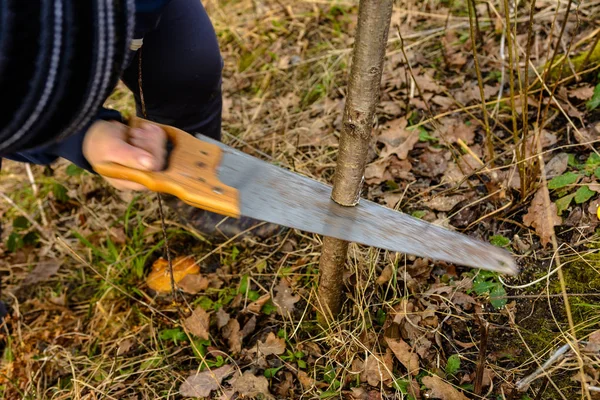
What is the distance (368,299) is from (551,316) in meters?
0.69

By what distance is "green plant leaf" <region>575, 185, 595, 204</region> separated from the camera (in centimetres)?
209

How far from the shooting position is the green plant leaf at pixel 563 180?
2.15 m

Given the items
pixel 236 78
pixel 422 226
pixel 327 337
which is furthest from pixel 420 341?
pixel 236 78

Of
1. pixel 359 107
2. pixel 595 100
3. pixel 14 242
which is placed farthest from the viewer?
pixel 14 242

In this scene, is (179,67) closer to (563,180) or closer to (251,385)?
(251,385)

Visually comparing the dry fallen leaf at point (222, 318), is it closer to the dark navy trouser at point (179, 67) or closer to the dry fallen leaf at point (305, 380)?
the dry fallen leaf at point (305, 380)

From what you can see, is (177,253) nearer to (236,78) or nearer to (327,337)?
(327,337)

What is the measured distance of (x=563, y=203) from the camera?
2.14 m

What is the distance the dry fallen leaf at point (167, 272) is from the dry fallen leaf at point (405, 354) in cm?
108

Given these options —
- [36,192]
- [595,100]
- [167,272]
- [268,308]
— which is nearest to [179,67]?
[167,272]

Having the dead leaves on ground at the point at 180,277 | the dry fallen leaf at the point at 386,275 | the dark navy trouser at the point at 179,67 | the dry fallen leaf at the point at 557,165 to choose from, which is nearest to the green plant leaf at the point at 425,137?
the dry fallen leaf at the point at 557,165

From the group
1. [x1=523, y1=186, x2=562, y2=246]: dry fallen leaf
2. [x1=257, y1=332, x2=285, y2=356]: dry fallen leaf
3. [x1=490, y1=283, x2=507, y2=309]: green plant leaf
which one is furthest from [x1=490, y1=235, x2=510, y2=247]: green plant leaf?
[x1=257, y1=332, x2=285, y2=356]: dry fallen leaf

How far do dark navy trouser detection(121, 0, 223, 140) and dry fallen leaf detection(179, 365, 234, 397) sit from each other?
1.12m

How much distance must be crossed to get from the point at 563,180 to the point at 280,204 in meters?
1.32
